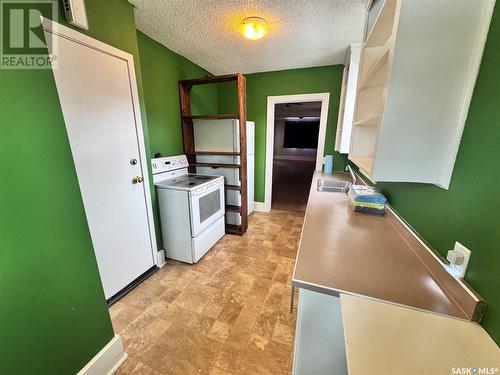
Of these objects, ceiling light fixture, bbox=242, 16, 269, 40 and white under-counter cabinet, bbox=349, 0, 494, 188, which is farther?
ceiling light fixture, bbox=242, 16, 269, 40

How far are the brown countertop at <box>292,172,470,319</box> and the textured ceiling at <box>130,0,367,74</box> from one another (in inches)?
70.1

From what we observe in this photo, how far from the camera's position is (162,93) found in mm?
2309

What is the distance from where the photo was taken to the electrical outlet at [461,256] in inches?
26.5

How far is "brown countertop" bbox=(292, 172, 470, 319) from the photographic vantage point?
708mm

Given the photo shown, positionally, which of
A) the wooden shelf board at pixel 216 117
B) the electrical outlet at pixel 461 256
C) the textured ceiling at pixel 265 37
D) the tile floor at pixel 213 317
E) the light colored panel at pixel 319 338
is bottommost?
the tile floor at pixel 213 317

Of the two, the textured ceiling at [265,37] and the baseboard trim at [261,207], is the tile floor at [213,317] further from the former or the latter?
the textured ceiling at [265,37]

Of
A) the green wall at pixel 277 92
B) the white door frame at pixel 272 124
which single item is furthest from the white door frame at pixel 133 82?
the white door frame at pixel 272 124

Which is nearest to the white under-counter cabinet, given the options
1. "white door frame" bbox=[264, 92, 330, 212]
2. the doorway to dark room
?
"white door frame" bbox=[264, 92, 330, 212]

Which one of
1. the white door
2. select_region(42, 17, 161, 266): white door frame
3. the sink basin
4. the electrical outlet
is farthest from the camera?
the sink basin

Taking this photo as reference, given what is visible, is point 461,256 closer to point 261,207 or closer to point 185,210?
point 185,210

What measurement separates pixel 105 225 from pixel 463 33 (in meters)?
2.34

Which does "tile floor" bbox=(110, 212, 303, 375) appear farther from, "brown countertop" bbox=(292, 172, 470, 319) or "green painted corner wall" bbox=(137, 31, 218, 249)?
"brown countertop" bbox=(292, 172, 470, 319)

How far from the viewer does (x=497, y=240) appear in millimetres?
573

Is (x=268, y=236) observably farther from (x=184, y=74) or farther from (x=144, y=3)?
(x=144, y=3)
